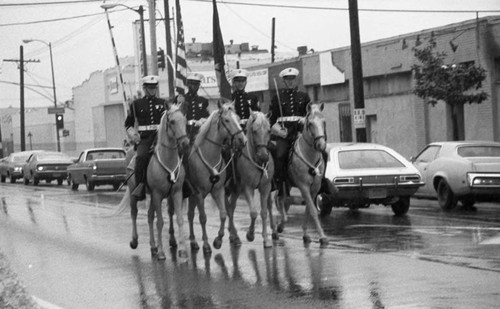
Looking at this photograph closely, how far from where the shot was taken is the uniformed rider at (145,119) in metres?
15.1

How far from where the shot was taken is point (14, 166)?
2012 inches

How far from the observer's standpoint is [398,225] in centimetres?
1861

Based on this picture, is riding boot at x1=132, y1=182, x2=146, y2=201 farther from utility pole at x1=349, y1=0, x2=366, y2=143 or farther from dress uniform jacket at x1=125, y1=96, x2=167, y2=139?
utility pole at x1=349, y1=0, x2=366, y2=143

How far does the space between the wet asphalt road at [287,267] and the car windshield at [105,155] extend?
18.4 m

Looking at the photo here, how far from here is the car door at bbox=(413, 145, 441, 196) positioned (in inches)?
927

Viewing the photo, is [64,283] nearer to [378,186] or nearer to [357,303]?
[357,303]

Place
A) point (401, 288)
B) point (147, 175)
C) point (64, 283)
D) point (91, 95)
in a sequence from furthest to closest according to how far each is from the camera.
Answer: point (91, 95)
point (147, 175)
point (64, 283)
point (401, 288)

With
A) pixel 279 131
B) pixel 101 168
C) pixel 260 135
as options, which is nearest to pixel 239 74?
pixel 279 131

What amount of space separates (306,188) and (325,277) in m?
3.95

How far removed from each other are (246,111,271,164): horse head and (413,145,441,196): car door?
898 centimetres

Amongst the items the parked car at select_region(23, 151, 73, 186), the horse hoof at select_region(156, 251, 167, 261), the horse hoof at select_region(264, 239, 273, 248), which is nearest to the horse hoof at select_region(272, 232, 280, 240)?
the horse hoof at select_region(264, 239, 273, 248)

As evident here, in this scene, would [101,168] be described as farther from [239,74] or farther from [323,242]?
[323,242]

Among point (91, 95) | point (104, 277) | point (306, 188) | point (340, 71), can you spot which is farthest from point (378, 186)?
point (91, 95)

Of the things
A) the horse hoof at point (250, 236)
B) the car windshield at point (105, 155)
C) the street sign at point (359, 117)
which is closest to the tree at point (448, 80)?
the street sign at point (359, 117)
